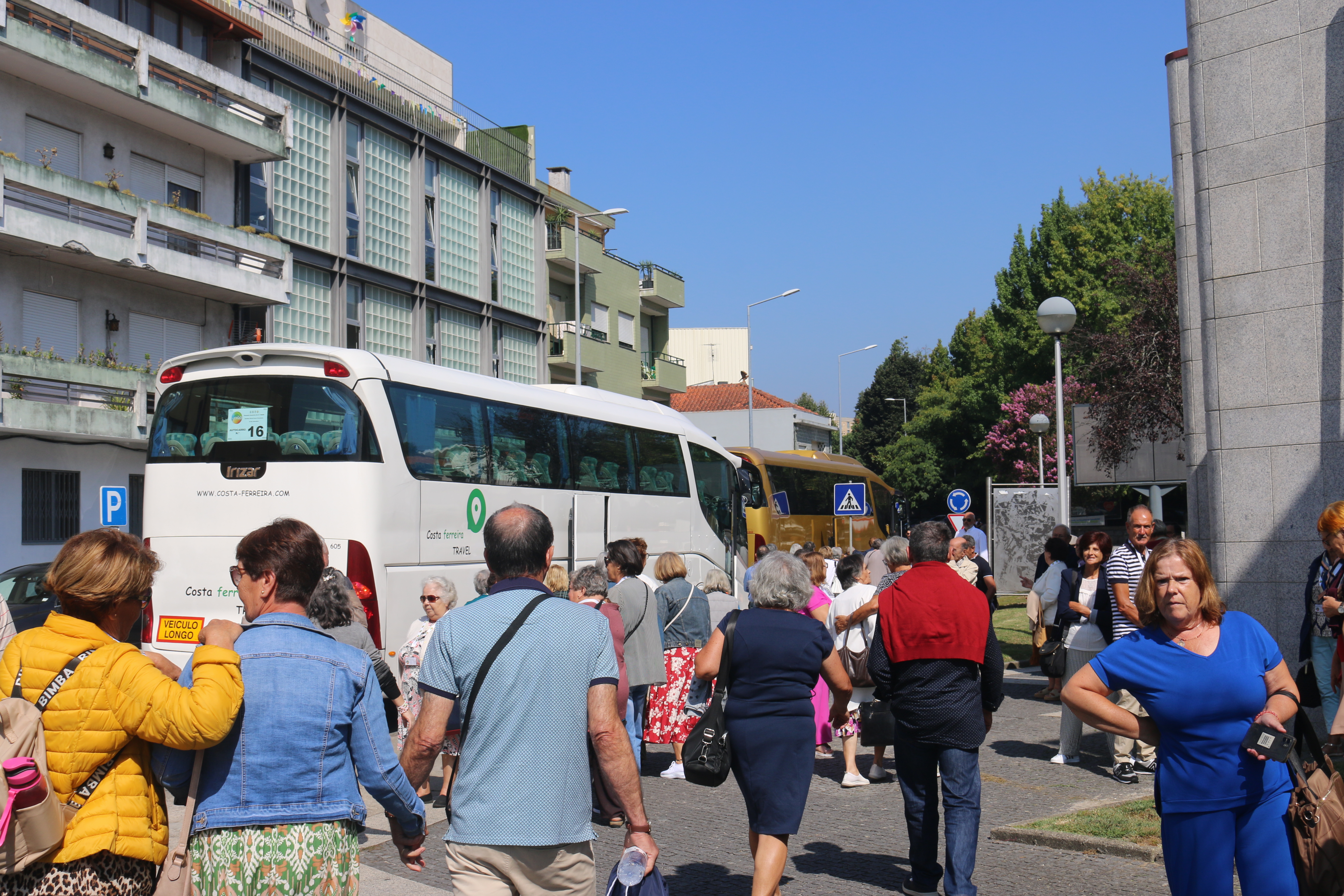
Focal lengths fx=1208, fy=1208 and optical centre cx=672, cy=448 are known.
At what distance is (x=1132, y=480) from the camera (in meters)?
25.4

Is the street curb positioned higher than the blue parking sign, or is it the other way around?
the blue parking sign

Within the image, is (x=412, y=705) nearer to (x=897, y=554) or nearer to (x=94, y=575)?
(x=897, y=554)

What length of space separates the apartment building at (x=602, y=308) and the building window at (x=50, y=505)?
47.9ft

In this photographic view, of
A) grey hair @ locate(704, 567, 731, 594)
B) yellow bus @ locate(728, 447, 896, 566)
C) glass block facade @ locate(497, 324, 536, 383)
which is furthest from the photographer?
glass block facade @ locate(497, 324, 536, 383)

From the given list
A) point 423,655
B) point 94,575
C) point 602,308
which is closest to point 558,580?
point 423,655

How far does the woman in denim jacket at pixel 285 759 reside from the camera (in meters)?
3.29

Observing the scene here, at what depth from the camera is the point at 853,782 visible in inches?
364

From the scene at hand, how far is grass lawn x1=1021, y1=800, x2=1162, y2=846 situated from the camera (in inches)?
273

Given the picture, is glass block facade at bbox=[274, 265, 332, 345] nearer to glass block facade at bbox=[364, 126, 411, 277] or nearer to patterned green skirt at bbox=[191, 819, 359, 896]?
glass block facade at bbox=[364, 126, 411, 277]

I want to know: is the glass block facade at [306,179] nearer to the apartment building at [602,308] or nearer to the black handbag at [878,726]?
the apartment building at [602,308]

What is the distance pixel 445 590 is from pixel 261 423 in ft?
13.5

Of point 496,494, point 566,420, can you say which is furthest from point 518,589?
point 566,420

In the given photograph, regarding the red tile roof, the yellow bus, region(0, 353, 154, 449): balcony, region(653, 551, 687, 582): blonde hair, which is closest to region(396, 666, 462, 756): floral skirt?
region(653, 551, 687, 582): blonde hair

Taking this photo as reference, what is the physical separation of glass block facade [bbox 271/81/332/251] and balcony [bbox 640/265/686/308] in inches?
742
